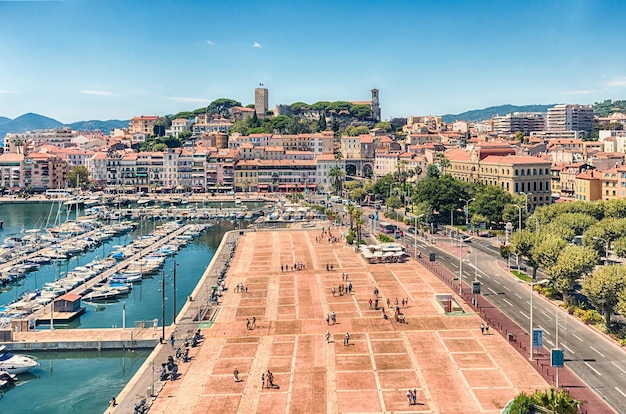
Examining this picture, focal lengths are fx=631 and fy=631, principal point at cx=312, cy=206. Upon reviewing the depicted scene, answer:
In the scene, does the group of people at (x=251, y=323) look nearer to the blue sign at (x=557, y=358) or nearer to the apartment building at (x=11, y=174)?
the blue sign at (x=557, y=358)

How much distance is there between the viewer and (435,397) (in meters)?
38.0

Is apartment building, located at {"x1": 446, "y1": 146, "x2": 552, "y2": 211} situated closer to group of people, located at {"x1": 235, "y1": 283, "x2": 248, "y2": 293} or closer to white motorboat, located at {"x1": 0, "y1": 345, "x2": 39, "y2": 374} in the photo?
group of people, located at {"x1": 235, "y1": 283, "x2": 248, "y2": 293}

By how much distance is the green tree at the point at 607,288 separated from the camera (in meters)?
48.3

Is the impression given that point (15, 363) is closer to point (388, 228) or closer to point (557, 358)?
point (557, 358)

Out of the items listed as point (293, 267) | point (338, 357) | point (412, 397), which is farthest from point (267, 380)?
point (293, 267)

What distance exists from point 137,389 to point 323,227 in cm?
7636

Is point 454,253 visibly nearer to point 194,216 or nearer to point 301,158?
point 194,216

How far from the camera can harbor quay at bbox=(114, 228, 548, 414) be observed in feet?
124

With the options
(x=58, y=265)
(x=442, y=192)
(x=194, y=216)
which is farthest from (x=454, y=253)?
(x=194, y=216)

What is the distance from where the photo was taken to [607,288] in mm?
48438

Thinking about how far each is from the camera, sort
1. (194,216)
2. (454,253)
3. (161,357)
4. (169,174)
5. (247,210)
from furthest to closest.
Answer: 1. (169,174)
2. (247,210)
3. (194,216)
4. (454,253)
5. (161,357)

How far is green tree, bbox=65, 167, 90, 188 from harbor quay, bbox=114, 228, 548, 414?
444ft

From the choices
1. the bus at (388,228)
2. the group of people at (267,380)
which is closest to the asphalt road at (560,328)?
the group of people at (267,380)

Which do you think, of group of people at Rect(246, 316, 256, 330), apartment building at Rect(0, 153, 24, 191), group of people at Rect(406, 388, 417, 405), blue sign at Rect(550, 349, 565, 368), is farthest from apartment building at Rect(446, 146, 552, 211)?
apartment building at Rect(0, 153, 24, 191)
